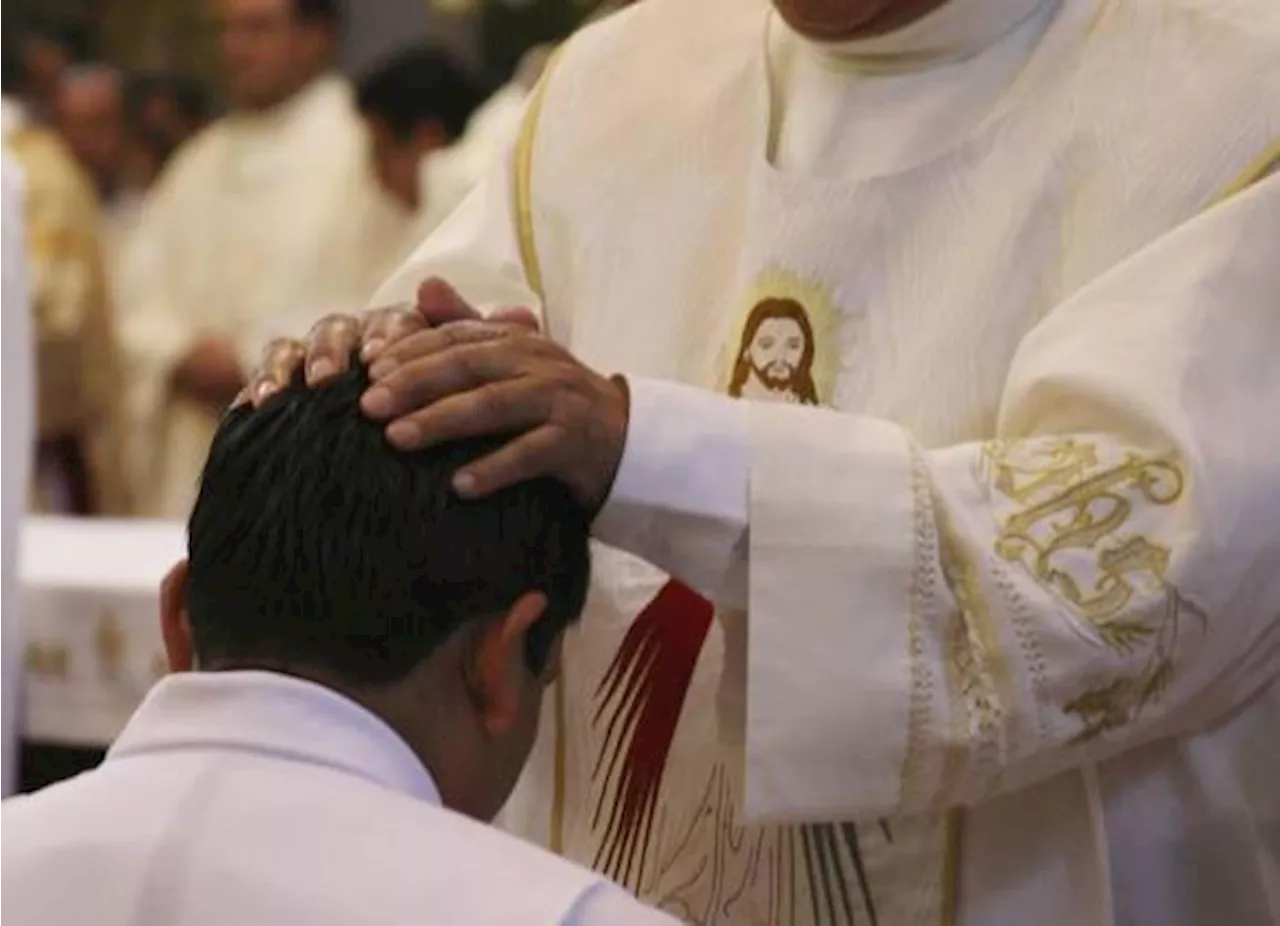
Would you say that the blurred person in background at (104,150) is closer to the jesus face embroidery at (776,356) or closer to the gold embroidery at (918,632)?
the jesus face embroidery at (776,356)

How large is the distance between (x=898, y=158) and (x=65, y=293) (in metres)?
5.07

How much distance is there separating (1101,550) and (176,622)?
0.64 metres

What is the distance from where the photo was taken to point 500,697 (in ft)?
6.35

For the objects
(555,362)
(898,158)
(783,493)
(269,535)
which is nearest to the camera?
(269,535)

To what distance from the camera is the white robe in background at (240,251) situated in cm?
713

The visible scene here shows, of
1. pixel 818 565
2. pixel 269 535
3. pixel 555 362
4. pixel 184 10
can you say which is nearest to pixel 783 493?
pixel 818 565

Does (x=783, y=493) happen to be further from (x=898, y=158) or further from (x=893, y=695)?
(x=898, y=158)

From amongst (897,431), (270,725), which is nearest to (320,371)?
(270,725)

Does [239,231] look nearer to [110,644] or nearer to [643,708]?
[110,644]

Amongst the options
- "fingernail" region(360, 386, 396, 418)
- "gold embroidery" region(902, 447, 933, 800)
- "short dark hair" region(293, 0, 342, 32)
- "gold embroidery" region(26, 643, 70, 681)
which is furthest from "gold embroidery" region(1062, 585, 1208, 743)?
"short dark hair" region(293, 0, 342, 32)

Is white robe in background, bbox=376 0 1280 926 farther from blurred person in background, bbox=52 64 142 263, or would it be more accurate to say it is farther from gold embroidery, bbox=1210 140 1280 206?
blurred person in background, bbox=52 64 142 263

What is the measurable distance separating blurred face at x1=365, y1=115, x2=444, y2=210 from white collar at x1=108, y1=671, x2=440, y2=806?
512 cm

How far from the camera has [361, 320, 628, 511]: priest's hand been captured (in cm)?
193

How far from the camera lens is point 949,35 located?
Answer: 2.48 metres
